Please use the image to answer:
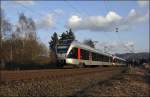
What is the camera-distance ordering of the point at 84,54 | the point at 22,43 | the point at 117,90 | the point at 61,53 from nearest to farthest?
the point at 117,90 < the point at 61,53 < the point at 84,54 < the point at 22,43

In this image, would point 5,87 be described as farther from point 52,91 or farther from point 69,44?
point 69,44

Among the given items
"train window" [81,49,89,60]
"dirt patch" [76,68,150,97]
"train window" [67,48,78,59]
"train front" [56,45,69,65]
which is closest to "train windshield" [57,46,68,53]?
"train front" [56,45,69,65]

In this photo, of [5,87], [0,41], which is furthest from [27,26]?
[5,87]

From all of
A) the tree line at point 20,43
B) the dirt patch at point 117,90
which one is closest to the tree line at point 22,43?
the tree line at point 20,43

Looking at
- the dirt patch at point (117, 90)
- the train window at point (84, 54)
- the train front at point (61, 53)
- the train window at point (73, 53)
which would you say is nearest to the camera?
the dirt patch at point (117, 90)

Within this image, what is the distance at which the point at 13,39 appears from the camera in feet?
269

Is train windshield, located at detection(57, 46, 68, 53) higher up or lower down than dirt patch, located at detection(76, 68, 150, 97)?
higher up

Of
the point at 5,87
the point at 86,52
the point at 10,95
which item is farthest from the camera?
the point at 86,52

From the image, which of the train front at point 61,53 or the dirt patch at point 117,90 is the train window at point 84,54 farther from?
the dirt patch at point 117,90

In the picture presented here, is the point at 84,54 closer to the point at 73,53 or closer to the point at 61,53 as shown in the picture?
the point at 73,53

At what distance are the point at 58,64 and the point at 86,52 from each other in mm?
5509

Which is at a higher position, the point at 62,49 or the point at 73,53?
the point at 62,49

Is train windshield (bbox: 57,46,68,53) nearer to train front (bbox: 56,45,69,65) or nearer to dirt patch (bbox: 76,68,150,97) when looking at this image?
train front (bbox: 56,45,69,65)

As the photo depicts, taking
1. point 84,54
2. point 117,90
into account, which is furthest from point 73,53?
point 117,90
